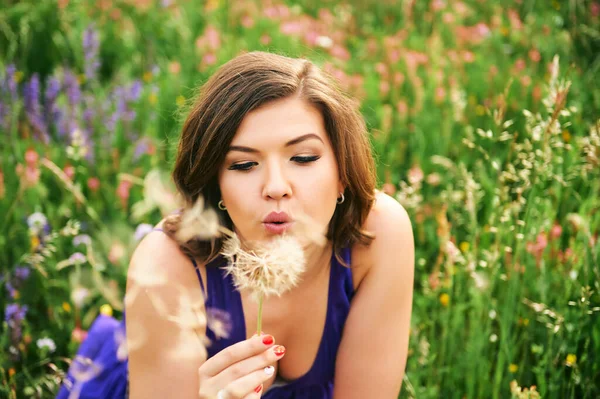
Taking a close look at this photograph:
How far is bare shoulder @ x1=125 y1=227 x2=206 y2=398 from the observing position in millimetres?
1535

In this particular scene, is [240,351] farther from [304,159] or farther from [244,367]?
[304,159]

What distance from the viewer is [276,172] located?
4.43 ft

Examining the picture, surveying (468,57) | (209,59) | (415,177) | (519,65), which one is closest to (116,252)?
(415,177)

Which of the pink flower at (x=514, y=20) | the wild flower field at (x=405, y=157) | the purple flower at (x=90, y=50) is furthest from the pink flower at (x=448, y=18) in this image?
the purple flower at (x=90, y=50)

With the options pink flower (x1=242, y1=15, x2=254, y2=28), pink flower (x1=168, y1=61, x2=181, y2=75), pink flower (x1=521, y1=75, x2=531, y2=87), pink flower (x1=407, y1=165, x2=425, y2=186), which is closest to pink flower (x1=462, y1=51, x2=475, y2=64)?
pink flower (x1=521, y1=75, x2=531, y2=87)

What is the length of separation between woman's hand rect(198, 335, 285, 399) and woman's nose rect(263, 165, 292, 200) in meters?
0.29

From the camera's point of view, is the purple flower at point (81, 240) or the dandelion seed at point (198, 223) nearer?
the dandelion seed at point (198, 223)

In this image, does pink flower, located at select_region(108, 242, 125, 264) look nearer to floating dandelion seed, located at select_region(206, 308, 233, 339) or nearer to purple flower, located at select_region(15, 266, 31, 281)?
purple flower, located at select_region(15, 266, 31, 281)

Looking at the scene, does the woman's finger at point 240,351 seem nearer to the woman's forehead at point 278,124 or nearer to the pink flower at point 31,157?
the woman's forehead at point 278,124

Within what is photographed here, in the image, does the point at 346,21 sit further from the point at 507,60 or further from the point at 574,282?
the point at 574,282

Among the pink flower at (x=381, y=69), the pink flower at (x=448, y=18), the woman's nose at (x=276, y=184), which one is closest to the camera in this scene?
the woman's nose at (x=276, y=184)

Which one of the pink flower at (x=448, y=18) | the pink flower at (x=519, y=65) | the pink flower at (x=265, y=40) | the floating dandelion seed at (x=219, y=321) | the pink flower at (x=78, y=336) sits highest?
the pink flower at (x=448, y=18)

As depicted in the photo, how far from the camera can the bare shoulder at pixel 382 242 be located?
1.68 meters

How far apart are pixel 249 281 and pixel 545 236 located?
1.11 m
